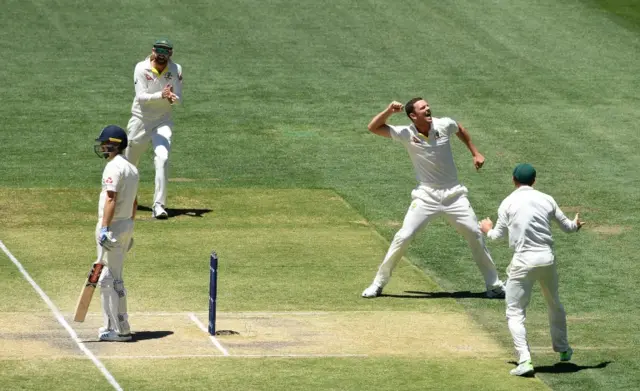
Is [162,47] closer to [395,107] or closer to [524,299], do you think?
[395,107]

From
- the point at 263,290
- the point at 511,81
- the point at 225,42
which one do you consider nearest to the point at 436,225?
the point at 263,290

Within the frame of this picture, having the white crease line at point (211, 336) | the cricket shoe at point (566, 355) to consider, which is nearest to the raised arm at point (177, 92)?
the white crease line at point (211, 336)

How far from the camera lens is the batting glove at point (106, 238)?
14.3 meters

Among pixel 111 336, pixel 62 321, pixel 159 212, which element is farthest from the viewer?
pixel 159 212

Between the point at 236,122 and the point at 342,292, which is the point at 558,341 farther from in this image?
the point at 236,122

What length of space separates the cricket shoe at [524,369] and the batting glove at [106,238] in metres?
4.18

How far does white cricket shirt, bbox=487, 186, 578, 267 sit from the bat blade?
3955 mm

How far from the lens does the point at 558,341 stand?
562 inches

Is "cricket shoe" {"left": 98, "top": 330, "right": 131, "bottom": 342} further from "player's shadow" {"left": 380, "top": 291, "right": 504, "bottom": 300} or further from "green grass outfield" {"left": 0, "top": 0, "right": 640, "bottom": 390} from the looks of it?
"player's shadow" {"left": 380, "top": 291, "right": 504, "bottom": 300}

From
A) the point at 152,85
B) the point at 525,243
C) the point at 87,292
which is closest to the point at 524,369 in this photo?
the point at 525,243

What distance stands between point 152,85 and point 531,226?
8.49 meters

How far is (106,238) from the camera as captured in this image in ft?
47.0

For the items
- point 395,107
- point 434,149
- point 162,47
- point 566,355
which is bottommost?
point 566,355

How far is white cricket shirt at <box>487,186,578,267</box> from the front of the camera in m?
14.0
